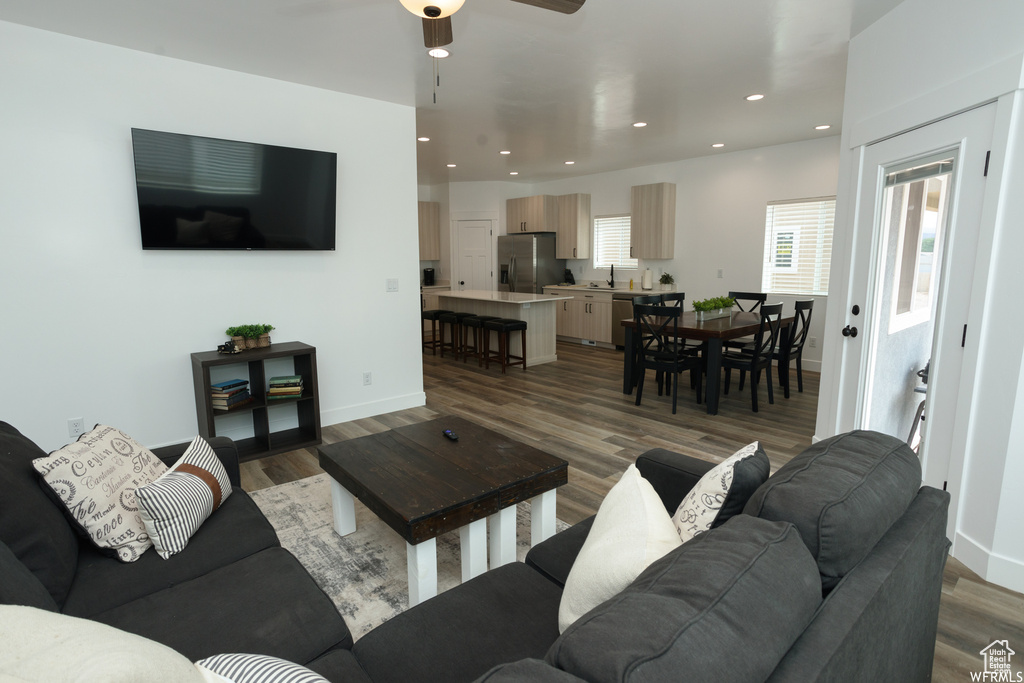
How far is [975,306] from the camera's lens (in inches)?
89.4

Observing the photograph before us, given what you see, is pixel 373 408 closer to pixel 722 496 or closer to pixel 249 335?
pixel 249 335

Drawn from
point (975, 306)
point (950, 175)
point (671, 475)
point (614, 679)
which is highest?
point (950, 175)

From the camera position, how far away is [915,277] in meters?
2.94

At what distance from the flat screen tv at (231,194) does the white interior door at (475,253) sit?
16.6 feet

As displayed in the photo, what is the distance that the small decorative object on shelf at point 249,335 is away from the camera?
3723 mm

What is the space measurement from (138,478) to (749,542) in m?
1.99

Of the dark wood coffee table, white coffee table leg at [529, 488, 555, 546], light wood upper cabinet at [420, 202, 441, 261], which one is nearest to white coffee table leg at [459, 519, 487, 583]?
the dark wood coffee table

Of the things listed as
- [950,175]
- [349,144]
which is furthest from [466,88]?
[950,175]

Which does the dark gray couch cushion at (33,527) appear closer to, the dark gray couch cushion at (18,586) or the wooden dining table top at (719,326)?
the dark gray couch cushion at (18,586)

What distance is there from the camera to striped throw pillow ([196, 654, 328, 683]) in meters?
0.84

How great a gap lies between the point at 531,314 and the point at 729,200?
2.94 meters

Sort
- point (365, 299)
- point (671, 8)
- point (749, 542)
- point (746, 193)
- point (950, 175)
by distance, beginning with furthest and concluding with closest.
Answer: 1. point (746, 193)
2. point (365, 299)
3. point (671, 8)
4. point (950, 175)
5. point (749, 542)

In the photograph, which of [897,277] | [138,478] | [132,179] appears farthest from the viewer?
[132,179]

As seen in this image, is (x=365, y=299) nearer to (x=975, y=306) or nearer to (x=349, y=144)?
(x=349, y=144)
